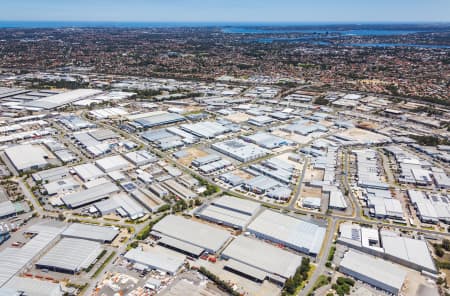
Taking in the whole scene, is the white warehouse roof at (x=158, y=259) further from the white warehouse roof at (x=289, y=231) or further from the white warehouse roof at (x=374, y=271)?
the white warehouse roof at (x=374, y=271)

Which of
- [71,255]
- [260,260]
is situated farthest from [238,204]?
[71,255]

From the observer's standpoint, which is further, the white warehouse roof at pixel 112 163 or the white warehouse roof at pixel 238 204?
the white warehouse roof at pixel 112 163

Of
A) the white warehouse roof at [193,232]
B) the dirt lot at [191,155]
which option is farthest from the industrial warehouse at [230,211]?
the dirt lot at [191,155]

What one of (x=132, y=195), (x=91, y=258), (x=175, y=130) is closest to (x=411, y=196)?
(x=132, y=195)

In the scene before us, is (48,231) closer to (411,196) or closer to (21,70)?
(411,196)

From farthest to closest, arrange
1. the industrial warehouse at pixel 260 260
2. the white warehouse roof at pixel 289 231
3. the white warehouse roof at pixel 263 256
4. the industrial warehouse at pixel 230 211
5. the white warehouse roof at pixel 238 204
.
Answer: the white warehouse roof at pixel 238 204
the industrial warehouse at pixel 230 211
the white warehouse roof at pixel 289 231
the white warehouse roof at pixel 263 256
the industrial warehouse at pixel 260 260

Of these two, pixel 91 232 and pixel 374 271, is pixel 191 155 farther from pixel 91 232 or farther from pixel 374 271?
pixel 374 271

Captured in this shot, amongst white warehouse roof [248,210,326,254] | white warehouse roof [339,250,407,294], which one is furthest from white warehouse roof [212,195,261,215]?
white warehouse roof [339,250,407,294]

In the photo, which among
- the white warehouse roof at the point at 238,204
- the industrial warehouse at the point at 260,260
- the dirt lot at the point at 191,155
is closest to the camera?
the industrial warehouse at the point at 260,260
